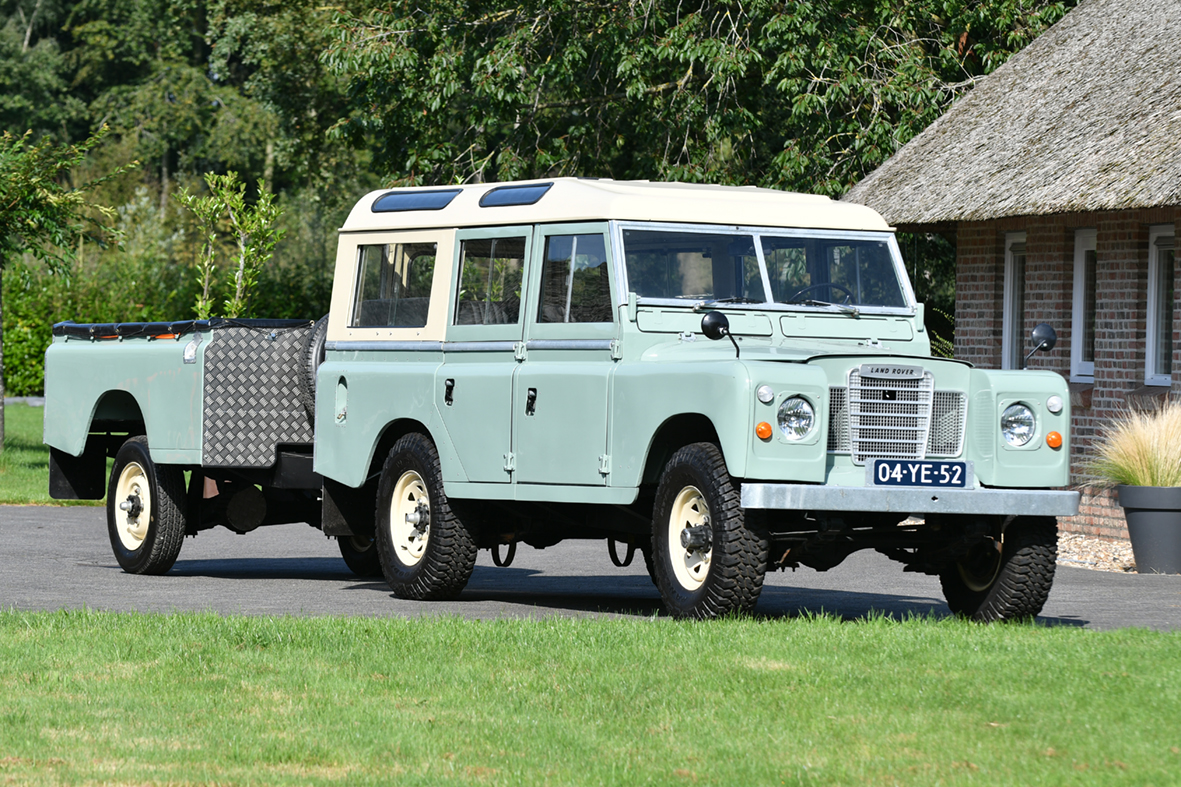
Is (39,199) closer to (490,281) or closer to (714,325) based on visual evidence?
(490,281)

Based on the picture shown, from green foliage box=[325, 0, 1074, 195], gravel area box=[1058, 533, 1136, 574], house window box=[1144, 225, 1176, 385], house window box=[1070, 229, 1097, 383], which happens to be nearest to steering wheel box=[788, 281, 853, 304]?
gravel area box=[1058, 533, 1136, 574]

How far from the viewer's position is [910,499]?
9.77 m

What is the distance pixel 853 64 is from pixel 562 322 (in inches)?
545

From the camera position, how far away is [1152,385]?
1792cm

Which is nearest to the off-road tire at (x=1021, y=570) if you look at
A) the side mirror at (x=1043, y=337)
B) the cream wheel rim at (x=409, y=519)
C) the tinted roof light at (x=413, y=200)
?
the side mirror at (x=1043, y=337)

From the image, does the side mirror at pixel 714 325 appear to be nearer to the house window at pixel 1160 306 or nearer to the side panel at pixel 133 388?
the side panel at pixel 133 388

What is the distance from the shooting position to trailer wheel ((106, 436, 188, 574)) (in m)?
13.7

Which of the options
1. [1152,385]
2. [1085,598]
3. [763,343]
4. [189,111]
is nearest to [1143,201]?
[1152,385]

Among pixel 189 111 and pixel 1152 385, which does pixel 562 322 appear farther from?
pixel 189 111

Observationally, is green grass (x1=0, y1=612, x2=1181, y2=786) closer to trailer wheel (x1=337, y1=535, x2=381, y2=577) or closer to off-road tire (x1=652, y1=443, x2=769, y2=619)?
off-road tire (x1=652, y1=443, x2=769, y2=619)

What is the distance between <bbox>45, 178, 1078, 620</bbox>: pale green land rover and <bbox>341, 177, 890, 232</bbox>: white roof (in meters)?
0.02

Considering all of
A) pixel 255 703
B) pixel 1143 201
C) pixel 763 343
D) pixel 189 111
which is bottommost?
pixel 255 703

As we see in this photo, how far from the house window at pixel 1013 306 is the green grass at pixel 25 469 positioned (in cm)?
940

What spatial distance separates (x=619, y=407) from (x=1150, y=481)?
700cm
